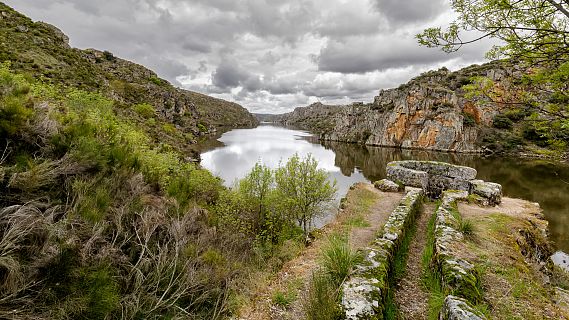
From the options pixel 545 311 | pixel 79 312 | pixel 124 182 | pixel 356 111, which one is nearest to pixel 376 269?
pixel 545 311

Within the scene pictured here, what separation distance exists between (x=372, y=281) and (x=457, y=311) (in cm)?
157

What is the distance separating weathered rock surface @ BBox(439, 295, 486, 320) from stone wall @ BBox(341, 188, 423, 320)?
1024 mm

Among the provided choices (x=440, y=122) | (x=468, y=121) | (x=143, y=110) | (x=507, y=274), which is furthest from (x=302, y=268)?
(x=468, y=121)

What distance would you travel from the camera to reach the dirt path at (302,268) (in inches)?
212

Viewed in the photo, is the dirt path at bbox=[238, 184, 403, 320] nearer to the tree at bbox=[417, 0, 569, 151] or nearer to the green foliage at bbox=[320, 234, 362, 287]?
the green foliage at bbox=[320, 234, 362, 287]

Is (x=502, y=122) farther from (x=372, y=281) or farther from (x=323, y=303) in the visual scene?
(x=323, y=303)

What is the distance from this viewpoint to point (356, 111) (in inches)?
4018

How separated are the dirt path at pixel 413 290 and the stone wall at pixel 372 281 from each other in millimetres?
419

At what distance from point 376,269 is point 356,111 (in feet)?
333

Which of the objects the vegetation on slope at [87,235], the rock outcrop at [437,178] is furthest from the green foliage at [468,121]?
the vegetation on slope at [87,235]

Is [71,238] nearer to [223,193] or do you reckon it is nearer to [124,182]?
[124,182]

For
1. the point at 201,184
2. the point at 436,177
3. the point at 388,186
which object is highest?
the point at 436,177

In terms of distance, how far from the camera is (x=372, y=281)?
5.25 meters

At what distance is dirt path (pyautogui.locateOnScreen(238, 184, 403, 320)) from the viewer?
17.6ft
